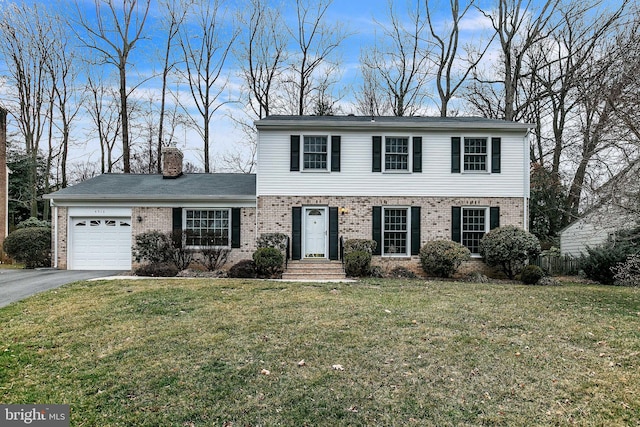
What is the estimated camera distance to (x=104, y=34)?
21641mm

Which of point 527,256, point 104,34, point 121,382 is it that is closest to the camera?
point 121,382

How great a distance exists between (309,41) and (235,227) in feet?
47.2

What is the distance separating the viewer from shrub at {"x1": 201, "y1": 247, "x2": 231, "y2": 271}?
13.1m

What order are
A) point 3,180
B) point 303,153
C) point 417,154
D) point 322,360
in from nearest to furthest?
1. point 322,360
2. point 303,153
3. point 417,154
4. point 3,180

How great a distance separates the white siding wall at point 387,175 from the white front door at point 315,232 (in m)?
0.69

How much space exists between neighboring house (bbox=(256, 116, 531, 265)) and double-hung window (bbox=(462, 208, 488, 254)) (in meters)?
0.04

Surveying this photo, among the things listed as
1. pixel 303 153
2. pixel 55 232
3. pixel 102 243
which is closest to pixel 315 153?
pixel 303 153

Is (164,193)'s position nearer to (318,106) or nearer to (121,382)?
(121,382)

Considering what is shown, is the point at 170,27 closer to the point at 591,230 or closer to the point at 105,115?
the point at 105,115

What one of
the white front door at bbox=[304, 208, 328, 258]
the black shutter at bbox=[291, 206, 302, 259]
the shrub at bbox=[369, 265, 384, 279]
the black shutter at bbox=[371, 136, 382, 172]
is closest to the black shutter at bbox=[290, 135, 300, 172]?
the black shutter at bbox=[291, 206, 302, 259]

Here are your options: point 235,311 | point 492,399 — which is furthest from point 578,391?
point 235,311

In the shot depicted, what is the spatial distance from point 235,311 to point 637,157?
27.1 ft

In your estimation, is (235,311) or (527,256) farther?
(527,256)

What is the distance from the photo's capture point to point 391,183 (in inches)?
535
